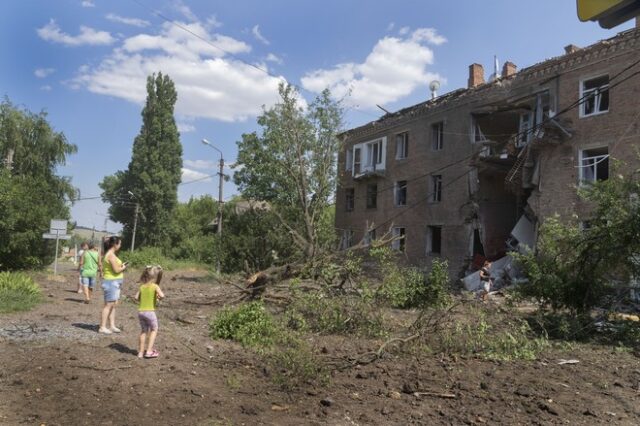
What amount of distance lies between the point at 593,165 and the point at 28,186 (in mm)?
22492

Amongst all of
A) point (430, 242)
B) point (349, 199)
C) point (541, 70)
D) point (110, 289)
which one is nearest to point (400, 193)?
point (430, 242)

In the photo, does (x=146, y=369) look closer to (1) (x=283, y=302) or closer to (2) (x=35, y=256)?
(1) (x=283, y=302)

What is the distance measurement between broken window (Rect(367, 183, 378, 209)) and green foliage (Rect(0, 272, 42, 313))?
20731 mm

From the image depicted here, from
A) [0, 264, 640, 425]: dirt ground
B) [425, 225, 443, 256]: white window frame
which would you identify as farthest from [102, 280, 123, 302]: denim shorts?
[425, 225, 443, 256]: white window frame

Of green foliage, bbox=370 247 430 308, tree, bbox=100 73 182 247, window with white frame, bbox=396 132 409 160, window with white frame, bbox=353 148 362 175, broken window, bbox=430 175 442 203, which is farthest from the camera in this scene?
tree, bbox=100 73 182 247

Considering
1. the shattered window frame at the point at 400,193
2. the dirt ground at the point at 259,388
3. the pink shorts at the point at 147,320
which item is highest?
the shattered window frame at the point at 400,193

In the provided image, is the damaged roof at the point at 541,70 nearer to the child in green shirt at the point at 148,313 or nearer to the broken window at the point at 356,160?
the broken window at the point at 356,160

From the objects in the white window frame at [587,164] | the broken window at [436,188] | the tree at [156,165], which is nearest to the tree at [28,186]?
the tree at [156,165]

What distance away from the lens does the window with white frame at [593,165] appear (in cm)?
1822

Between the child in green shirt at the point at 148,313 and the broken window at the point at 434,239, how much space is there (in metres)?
20.6

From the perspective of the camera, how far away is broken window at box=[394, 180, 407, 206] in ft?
93.4

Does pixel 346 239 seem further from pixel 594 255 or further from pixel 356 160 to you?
pixel 594 255

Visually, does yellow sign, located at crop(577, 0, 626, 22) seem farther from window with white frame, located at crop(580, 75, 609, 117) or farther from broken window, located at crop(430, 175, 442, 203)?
broken window, located at crop(430, 175, 442, 203)

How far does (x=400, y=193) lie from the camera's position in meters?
28.9
